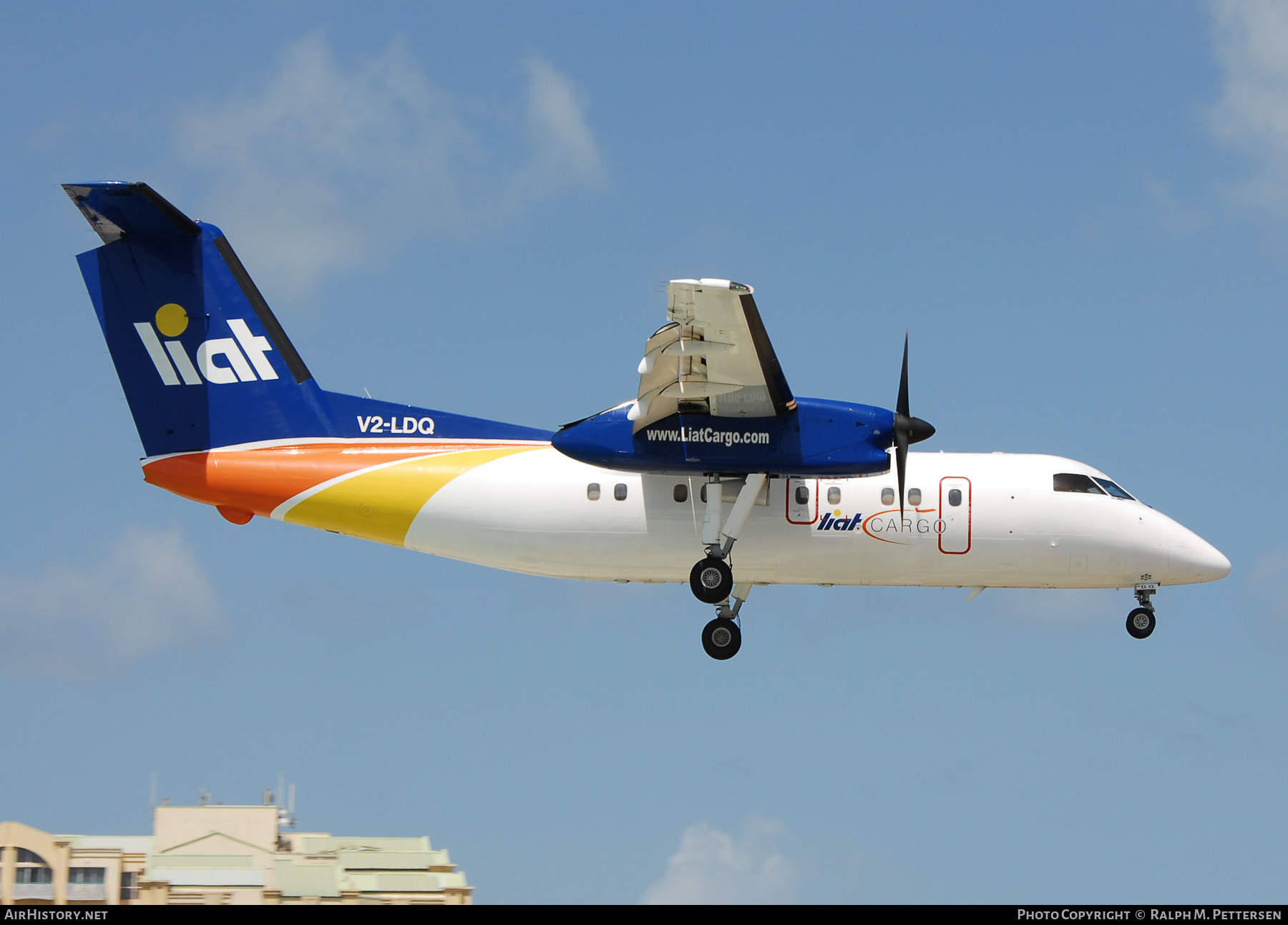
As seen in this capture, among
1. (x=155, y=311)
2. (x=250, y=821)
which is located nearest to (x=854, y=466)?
(x=155, y=311)

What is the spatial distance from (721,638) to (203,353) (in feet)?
30.3

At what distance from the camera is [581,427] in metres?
23.4

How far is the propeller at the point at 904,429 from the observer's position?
23.5 m

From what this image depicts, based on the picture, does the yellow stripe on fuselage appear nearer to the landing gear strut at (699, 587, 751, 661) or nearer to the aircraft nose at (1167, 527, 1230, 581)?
the landing gear strut at (699, 587, 751, 661)

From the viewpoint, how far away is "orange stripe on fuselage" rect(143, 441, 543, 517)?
24.5 m

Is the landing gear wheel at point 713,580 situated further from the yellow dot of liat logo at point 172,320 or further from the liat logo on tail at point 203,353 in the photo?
the yellow dot of liat logo at point 172,320

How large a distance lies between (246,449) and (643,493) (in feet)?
20.2

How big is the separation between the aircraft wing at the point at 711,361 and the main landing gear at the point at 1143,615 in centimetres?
682

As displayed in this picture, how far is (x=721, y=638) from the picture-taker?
24969mm

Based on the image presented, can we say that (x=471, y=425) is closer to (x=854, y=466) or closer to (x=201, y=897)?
(x=854, y=466)

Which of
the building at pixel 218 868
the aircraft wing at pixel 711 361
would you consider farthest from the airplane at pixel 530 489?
the building at pixel 218 868

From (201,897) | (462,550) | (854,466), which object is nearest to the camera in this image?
(854,466)

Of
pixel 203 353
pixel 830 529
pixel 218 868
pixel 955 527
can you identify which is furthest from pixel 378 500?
pixel 218 868

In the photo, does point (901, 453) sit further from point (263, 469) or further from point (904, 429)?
point (263, 469)
